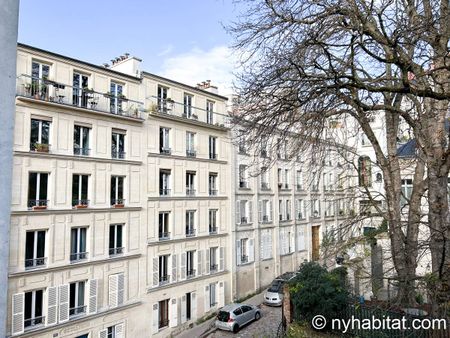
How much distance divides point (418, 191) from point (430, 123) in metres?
2.47

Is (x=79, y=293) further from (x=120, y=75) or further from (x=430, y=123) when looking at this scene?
(x=430, y=123)

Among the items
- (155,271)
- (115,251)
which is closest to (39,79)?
(115,251)

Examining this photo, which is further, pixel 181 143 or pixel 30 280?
pixel 181 143

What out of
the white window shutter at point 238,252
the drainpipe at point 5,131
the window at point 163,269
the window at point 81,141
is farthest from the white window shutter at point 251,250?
the drainpipe at point 5,131

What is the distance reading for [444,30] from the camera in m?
6.05

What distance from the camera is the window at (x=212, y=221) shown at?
25391mm

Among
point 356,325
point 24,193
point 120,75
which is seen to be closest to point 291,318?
point 356,325

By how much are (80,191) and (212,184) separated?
410 inches

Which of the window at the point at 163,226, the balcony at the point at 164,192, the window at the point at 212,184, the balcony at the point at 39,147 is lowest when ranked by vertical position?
the window at the point at 163,226

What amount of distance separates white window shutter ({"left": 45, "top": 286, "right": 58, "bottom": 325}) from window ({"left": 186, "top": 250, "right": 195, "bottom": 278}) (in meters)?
8.70

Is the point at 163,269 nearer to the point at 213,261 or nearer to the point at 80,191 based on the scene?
the point at 213,261

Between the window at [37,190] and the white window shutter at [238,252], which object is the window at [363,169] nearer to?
the window at [37,190]

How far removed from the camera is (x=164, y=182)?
22.5 m

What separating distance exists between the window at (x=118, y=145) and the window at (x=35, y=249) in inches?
223
